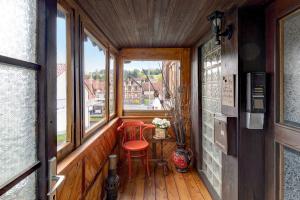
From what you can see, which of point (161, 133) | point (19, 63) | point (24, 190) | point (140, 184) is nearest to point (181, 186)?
point (140, 184)

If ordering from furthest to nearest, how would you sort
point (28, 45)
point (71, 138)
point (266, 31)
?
point (71, 138) → point (266, 31) → point (28, 45)

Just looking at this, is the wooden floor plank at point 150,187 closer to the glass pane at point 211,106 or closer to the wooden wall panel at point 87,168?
the wooden wall panel at point 87,168

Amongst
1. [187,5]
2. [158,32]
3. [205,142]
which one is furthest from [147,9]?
[205,142]

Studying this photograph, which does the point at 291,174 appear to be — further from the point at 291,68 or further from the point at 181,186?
the point at 181,186

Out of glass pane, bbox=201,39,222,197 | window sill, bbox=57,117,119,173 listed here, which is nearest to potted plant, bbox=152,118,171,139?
glass pane, bbox=201,39,222,197

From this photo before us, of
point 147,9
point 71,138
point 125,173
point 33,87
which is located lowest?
point 125,173

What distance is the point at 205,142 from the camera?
3.24 meters

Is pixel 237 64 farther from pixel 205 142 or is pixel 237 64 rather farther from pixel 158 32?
pixel 205 142

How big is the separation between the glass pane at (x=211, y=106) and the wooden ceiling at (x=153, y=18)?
1.14 feet

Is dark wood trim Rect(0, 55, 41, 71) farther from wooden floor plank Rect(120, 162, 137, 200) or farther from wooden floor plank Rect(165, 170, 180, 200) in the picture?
wooden floor plank Rect(165, 170, 180, 200)

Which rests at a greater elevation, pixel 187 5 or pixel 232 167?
pixel 187 5

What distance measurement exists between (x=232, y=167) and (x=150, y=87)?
2651 mm

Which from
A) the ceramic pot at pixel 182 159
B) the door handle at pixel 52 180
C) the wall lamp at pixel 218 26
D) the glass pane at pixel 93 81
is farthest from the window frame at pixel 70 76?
the ceramic pot at pixel 182 159

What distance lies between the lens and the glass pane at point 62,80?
166 centimetres
